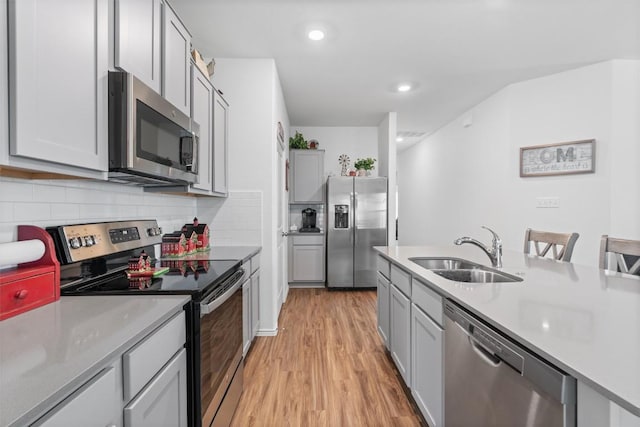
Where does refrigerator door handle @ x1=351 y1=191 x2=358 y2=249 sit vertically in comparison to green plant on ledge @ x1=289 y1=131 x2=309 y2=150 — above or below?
below

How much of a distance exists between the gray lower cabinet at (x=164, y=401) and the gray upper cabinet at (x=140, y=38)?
46.8 inches

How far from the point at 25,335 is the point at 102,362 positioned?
294 millimetres

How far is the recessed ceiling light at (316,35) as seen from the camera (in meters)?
2.52

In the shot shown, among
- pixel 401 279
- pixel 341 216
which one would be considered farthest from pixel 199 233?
pixel 341 216

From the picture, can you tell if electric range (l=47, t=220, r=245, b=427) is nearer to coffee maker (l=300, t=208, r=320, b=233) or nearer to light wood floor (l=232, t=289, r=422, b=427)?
light wood floor (l=232, t=289, r=422, b=427)

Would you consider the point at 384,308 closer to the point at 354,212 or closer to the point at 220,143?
the point at 220,143

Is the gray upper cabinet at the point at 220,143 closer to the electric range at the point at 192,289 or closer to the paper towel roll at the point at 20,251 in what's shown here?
the electric range at the point at 192,289

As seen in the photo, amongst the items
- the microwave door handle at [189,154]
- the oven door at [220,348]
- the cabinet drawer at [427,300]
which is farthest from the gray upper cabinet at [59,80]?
the cabinet drawer at [427,300]

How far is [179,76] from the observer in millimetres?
1836

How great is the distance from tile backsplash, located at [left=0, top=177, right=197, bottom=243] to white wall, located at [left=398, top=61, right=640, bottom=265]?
3.86 metres

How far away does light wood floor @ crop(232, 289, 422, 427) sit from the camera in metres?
1.77

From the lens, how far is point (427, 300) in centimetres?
154

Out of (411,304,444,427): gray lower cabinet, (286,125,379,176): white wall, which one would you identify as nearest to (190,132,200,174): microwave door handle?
(411,304,444,427): gray lower cabinet

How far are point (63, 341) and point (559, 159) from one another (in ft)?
14.1
